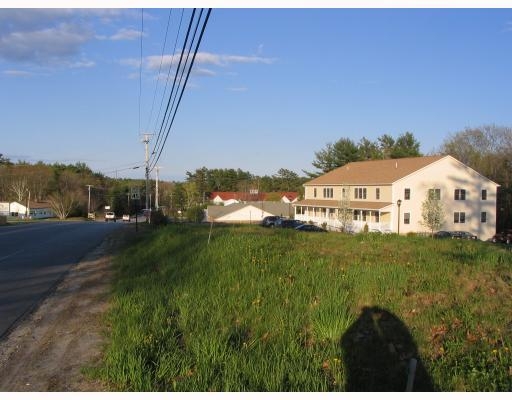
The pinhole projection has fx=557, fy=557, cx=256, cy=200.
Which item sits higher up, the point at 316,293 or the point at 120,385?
the point at 316,293

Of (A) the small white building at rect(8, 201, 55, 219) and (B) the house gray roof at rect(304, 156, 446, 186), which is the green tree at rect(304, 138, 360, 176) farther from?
(A) the small white building at rect(8, 201, 55, 219)

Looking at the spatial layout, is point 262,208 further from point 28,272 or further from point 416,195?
point 28,272

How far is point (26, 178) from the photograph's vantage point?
119 m

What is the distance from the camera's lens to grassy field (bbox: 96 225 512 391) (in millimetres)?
5301

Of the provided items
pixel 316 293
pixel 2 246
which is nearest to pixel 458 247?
pixel 316 293

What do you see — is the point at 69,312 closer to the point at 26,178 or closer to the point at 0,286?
the point at 0,286

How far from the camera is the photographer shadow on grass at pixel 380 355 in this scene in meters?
5.23

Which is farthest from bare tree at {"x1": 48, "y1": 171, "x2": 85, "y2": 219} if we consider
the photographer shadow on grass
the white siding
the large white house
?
the photographer shadow on grass

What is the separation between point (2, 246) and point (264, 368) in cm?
2229

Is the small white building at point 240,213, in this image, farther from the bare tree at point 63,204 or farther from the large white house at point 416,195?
the bare tree at point 63,204

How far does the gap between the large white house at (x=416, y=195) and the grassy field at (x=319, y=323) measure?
1746 inches

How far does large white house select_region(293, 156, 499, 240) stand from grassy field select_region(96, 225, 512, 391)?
44.4 meters

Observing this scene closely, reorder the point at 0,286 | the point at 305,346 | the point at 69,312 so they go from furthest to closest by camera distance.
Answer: the point at 0,286 → the point at 69,312 → the point at 305,346

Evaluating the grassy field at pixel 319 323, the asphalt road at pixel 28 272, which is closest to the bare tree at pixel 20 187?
the asphalt road at pixel 28 272
